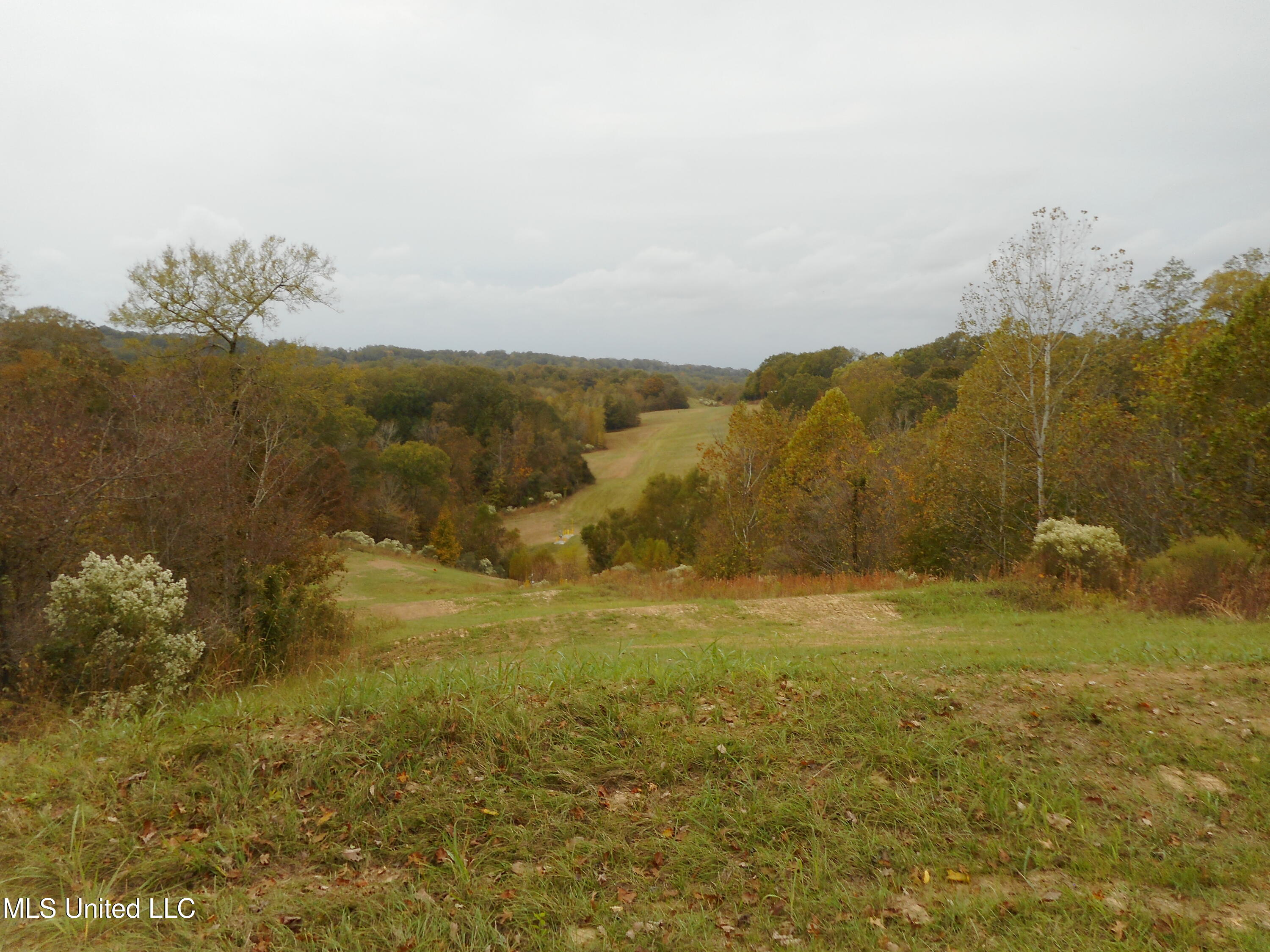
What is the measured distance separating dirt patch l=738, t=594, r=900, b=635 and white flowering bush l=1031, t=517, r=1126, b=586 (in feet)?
12.4

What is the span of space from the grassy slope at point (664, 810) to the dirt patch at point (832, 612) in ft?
Result: 19.7

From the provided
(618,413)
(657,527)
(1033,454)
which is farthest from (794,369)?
(1033,454)

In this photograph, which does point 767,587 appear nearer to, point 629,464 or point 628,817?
point 628,817

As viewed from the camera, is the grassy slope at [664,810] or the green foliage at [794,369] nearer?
the grassy slope at [664,810]

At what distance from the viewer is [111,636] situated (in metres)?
→ 6.59

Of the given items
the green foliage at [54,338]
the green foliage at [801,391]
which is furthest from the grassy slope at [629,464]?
the green foliage at [54,338]

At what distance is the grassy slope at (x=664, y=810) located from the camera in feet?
11.4

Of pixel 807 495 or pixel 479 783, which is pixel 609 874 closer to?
pixel 479 783

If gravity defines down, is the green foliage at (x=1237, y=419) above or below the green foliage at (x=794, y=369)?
below

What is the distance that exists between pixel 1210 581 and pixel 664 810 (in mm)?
11396

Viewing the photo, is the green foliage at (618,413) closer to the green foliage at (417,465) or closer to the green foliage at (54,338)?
the green foliage at (417,465)

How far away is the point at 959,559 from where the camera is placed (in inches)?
829

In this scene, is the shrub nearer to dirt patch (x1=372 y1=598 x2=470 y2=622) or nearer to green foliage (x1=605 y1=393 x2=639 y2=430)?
dirt patch (x1=372 y1=598 x2=470 y2=622)

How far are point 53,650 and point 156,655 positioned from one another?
31.3 inches
